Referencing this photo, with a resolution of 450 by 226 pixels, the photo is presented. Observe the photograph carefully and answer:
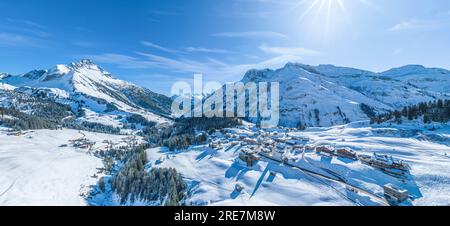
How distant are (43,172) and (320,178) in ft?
288

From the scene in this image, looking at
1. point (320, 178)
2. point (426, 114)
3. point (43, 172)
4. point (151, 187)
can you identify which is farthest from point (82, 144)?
point (426, 114)

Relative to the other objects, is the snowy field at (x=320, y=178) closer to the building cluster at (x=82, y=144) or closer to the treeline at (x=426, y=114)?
the treeline at (x=426, y=114)

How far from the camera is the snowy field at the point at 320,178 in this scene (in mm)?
38312

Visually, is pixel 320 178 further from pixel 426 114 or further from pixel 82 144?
pixel 82 144

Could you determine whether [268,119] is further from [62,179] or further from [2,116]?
[2,116]

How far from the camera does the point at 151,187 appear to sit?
54.7 metres

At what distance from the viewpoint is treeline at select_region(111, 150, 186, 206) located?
4994 cm

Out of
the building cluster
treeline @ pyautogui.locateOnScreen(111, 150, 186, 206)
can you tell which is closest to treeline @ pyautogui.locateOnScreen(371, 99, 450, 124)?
treeline @ pyautogui.locateOnScreen(111, 150, 186, 206)

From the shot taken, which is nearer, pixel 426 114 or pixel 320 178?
pixel 320 178

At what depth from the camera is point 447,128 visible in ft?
239

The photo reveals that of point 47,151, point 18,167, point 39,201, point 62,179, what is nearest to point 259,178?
point 39,201

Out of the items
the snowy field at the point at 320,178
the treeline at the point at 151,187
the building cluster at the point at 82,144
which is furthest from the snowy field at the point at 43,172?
the snowy field at the point at 320,178

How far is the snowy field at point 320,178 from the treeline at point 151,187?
3367 millimetres

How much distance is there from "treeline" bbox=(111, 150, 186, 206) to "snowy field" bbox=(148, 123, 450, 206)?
3.37 m
